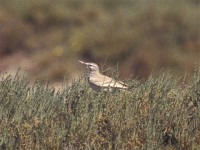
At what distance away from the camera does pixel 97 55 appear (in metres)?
22.6

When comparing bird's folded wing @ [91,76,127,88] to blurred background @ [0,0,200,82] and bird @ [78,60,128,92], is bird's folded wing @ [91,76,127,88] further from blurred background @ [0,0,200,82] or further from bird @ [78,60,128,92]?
blurred background @ [0,0,200,82]

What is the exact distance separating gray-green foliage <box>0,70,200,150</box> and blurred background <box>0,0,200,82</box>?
1155 centimetres

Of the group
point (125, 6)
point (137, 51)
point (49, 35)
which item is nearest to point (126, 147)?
point (137, 51)

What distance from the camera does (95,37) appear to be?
77.0 ft

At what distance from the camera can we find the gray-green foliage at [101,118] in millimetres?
7457

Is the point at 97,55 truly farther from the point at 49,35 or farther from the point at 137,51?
the point at 49,35

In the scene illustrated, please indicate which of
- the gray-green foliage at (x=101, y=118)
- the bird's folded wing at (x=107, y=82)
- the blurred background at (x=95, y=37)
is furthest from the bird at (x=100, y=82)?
the blurred background at (x=95, y=37)

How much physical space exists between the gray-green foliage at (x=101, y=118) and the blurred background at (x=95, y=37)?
11.5 metres

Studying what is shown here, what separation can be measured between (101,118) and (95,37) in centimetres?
1579

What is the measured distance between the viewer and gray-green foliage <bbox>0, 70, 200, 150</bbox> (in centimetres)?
746

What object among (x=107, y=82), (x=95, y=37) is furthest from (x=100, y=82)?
(x=95, y=37)

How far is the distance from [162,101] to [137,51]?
1406 centimetres

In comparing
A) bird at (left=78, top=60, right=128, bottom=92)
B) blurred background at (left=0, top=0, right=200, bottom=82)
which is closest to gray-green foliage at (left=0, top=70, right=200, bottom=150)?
bird at (left=78, top=60, right=128, bottom=92)

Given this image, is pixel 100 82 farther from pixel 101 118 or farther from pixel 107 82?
pixel 101 118
